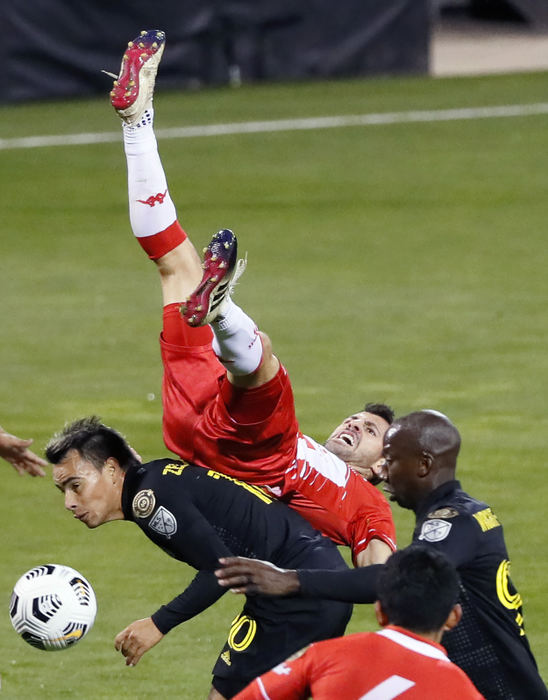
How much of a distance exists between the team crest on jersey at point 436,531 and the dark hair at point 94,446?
5.27ft

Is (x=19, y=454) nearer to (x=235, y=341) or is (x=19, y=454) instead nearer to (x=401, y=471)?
(x=235, y=341)

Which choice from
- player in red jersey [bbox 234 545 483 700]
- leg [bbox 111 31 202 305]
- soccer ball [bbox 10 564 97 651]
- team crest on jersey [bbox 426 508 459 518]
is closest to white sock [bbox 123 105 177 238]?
leg [bbox 111 31 202 305]

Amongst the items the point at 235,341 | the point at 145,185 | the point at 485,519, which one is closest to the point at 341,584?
the point at 485,519

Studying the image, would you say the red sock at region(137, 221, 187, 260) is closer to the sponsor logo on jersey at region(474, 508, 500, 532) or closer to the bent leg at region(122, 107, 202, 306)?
the bent leg at region(122, 107, 202, 306)

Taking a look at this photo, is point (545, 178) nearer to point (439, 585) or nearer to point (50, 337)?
point (50, 337)

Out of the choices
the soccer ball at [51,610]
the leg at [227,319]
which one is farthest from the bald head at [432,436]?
the soccer ball at [51,610]

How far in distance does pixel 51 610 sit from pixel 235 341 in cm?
132

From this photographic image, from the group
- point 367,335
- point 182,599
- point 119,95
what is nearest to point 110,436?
point 182,599

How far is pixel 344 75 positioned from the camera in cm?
2814

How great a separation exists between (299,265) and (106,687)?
9688 mm

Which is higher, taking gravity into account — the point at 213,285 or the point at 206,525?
the point at 213,285

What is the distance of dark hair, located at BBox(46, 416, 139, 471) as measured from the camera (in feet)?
20.5

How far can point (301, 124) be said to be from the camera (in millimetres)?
23859

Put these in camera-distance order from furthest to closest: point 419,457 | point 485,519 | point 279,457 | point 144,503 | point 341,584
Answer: point 279,457
point 144,503
point 419,457
point 485,519
point 341,584
